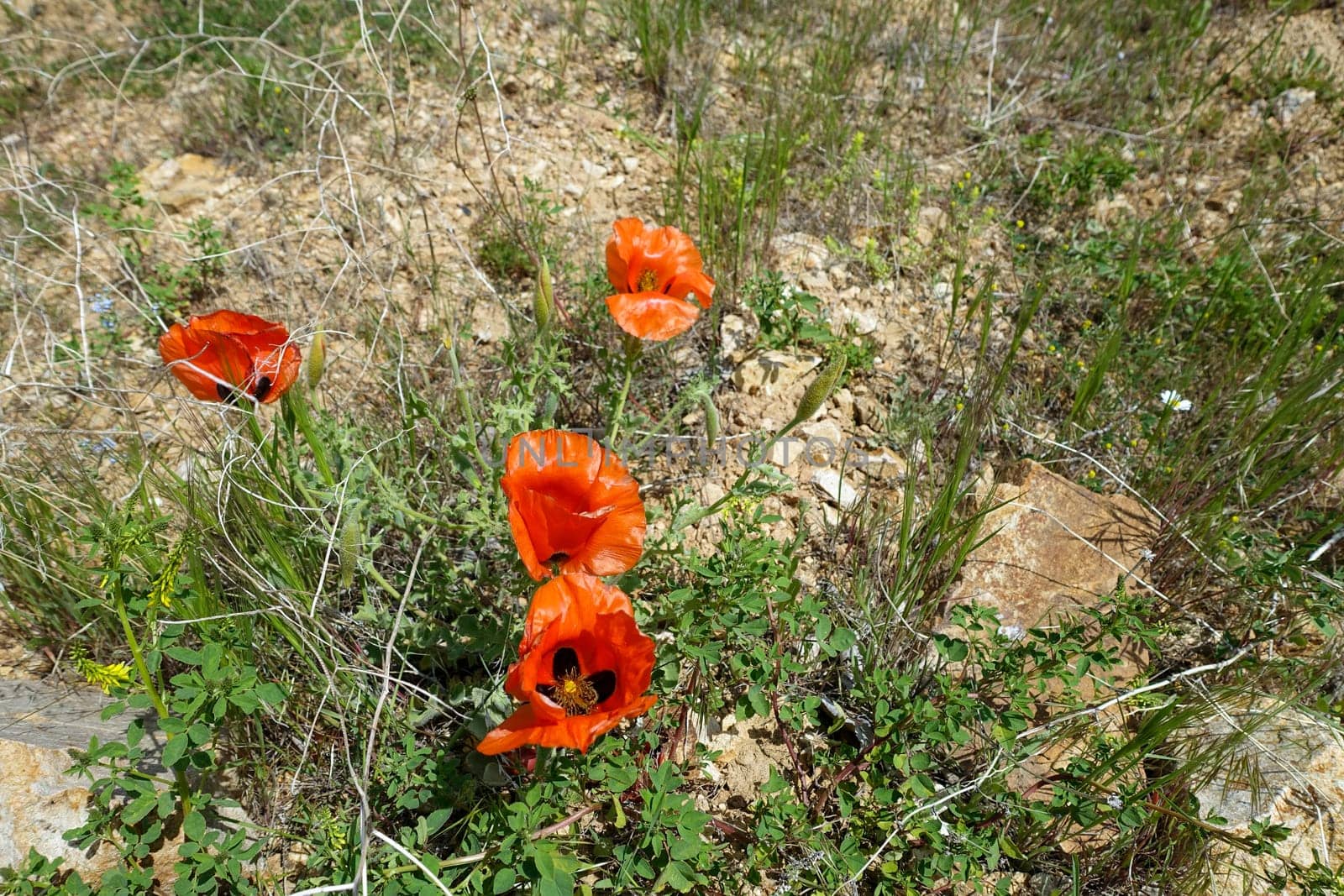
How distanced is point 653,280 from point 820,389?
0.50m

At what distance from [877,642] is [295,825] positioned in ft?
4.70

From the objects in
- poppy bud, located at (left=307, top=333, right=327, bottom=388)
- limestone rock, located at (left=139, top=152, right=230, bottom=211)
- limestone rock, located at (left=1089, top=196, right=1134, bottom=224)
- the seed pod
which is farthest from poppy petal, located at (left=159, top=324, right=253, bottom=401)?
limestone rock, located at (left=1089, top=196, right=1134, bottom=224)

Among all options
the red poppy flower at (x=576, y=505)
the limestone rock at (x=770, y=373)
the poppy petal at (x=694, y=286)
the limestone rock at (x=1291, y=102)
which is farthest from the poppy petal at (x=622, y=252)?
the limestone rock at (x=1291, y=102)

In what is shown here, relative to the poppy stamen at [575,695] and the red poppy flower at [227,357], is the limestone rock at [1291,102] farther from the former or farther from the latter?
the red poppy flower at [227,357]

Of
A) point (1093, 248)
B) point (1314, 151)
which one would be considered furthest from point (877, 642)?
point (1314, 151)

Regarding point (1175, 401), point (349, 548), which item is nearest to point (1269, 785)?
point (1175, 401)

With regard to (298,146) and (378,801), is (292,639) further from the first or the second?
(298,146)

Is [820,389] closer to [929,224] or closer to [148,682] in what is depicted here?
[148,682]

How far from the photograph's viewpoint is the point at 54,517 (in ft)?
6.87

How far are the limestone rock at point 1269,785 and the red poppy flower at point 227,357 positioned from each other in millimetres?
2188

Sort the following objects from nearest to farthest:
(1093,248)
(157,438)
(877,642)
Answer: (877,642) < (157,438) < (1093,248)

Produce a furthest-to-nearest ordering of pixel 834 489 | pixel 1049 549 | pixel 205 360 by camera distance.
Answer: pixel 834 489, pixel 1049 549, pixel 205 360

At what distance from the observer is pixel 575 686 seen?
4.78 feet

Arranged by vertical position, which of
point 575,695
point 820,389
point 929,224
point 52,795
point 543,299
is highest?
point 543,299
